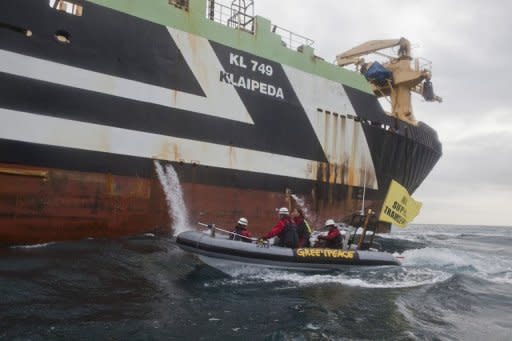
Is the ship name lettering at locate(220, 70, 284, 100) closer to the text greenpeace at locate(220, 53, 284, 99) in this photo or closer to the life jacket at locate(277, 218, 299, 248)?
the text greenpeace at locate(220, 53, 284, 99)

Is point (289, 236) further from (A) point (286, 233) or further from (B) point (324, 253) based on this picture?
(B) point (324, 253)

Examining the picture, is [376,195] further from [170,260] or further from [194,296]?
[194,296]

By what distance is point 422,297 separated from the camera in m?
7.07

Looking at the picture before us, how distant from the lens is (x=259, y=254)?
25.6 ft

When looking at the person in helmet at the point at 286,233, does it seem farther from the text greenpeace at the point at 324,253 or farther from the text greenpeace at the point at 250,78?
the text greenpeace at the point at 250,78

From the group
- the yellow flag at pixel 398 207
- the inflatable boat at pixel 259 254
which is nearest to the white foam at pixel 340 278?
the inflatable boat at pixel 259 254

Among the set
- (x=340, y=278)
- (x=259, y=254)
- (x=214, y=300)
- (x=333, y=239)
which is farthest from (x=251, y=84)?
(x=214, y=300)

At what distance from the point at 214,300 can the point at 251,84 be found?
736 cm

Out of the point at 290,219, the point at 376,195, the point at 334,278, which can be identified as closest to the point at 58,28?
the point at 290,219

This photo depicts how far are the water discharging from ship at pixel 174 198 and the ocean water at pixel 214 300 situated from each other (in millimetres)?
1264

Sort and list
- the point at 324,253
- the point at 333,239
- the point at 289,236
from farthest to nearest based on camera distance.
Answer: the point at 333,239 < the point at 289,236 < the point at 324,253

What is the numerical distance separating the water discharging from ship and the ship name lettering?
2.99 m

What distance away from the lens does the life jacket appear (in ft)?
28.0

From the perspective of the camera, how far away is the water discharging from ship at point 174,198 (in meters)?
10.4
